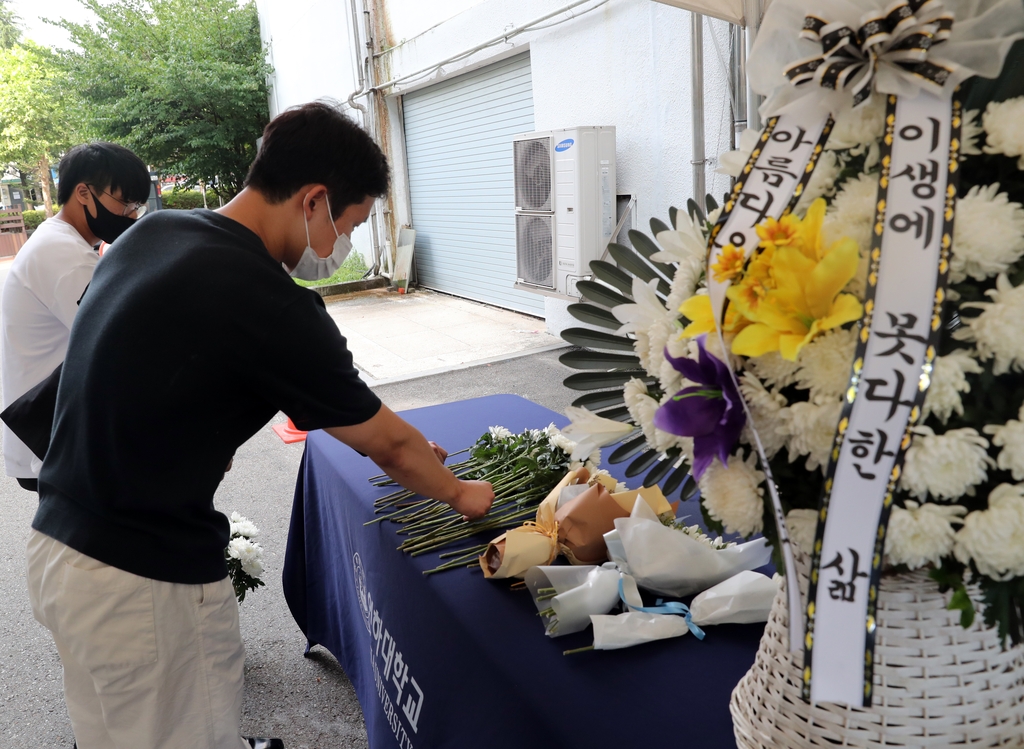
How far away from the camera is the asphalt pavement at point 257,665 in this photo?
2.40 metres

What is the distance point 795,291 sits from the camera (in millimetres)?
613

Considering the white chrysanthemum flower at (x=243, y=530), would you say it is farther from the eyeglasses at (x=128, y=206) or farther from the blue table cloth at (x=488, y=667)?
the eyeglasses at (x=128, y=206)

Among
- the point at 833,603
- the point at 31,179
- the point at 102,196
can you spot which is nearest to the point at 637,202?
the point at 102,196

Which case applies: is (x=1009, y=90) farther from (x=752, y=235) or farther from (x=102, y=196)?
(x=102, y=196)

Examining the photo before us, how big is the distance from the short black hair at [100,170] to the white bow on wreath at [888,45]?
219 cm

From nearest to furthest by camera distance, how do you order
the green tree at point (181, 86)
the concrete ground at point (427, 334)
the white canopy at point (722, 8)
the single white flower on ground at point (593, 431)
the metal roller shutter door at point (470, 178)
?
the single white flower on ground at point (593, 431)
the white canopy at point (722, 8)
the concrete ground at point (427, 334)
the metal roller shutter door at point (470, 178)
the green tree at point (181, 86)

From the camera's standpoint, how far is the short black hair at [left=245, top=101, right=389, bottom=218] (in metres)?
1.55

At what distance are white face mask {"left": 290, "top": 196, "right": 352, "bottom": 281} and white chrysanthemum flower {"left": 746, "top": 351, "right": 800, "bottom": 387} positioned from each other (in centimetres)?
117

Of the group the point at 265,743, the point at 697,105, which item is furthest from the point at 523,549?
the point at 697,105

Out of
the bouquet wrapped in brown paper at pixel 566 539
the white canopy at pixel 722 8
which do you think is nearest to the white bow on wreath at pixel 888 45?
the bouquet wrapped in brown paper at pixel 566 539

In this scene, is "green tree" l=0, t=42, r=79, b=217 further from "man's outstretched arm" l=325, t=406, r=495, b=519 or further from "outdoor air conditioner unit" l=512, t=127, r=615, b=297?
"man's outstretched arm" l=325, t=406, r=495, b=519

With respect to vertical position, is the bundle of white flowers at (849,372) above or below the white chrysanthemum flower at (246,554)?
above

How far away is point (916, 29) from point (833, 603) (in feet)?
1.54

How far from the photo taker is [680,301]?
780 millimetres
